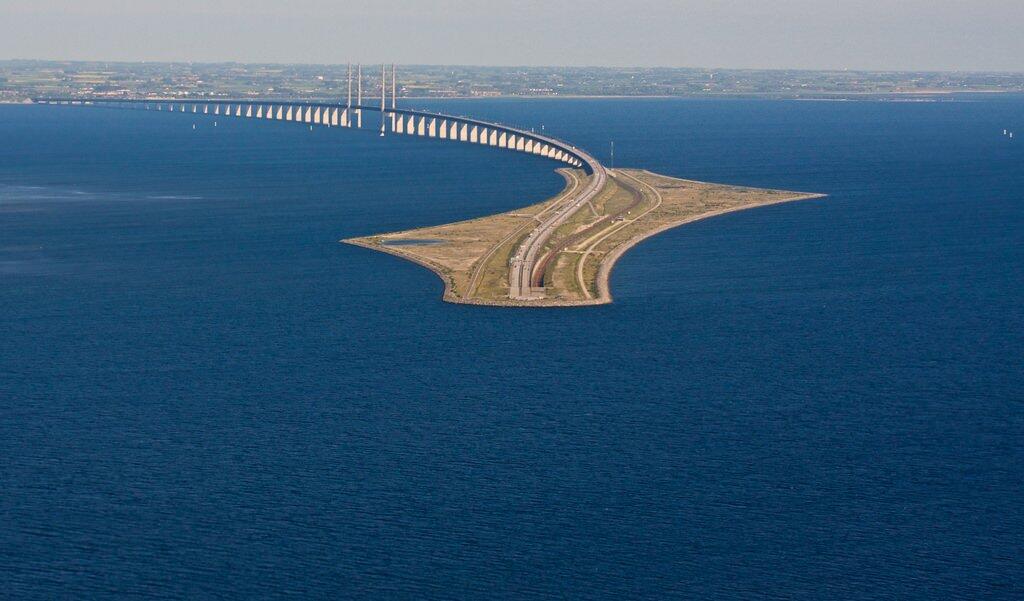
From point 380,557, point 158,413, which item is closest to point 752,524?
point 380,557

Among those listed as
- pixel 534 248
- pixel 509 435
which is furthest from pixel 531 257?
pixel 509 435

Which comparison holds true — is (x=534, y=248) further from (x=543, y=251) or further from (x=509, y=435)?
(x=509, y=435)

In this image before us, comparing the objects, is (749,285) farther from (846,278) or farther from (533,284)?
(533,284)

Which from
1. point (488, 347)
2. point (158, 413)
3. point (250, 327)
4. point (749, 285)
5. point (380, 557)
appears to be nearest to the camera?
point (380, 557)

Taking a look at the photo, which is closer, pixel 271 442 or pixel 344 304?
pixel 271 442

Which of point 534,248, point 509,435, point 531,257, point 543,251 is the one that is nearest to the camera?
point 509,435

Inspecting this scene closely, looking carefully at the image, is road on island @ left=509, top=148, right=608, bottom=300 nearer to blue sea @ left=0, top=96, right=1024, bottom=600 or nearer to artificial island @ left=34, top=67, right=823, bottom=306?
artificial island @ left=34, top=67, right=823, bottom=306

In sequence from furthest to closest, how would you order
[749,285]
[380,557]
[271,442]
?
[749,285] < [271,442] < [380,557]
